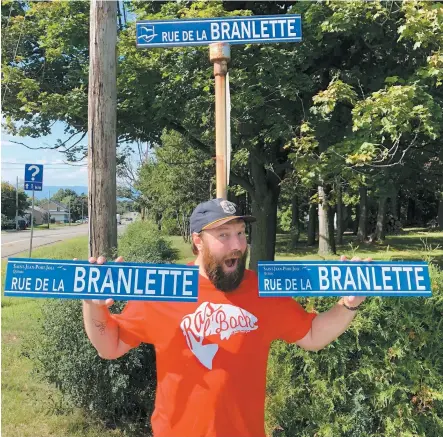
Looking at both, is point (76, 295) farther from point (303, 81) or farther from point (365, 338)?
point (303, 81)

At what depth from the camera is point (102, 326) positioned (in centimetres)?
210

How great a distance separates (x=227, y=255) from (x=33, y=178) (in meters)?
10.7

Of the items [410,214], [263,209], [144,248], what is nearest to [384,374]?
[144,248]

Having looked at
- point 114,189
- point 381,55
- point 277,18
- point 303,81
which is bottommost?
point 114,189

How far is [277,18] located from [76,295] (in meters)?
1.83

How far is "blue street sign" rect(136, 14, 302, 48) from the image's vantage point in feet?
8.52

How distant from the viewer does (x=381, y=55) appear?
886cm

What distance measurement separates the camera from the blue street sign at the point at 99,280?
2021 millimetres

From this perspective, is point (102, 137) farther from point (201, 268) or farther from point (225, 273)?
point (225, 273)

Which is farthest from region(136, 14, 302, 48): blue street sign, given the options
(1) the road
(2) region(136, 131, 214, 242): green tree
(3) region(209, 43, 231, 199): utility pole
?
(2) region(136, 131, 214, 242): green tree

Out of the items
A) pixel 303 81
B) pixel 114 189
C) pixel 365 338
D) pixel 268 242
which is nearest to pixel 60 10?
pixel 303 81

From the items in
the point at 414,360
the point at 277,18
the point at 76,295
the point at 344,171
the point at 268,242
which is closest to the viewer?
the point at 76,295

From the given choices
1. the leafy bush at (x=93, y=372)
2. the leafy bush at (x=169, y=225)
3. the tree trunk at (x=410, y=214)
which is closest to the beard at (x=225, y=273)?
the leafy bush at (x=93, y=372)

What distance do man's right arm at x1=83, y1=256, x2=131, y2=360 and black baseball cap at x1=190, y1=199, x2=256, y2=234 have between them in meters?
0.40
